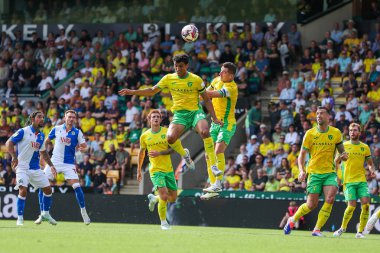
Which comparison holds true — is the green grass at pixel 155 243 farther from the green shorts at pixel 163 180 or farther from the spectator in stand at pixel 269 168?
the spectator in stand at pixel 269 168

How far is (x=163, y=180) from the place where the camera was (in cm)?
1859

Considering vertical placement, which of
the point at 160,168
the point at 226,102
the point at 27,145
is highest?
the point at 226,102

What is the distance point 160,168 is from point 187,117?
195 cm

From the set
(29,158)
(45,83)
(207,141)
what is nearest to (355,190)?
(207,141)

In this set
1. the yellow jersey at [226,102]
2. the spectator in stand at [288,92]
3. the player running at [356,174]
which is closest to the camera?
the yellow jersey at [226,102]

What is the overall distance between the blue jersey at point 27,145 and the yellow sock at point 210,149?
4.03 meters

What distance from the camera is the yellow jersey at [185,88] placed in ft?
55.6

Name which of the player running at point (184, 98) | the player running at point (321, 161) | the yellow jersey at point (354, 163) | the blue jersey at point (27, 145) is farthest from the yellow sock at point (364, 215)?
the blue jersey at point (27, 145)

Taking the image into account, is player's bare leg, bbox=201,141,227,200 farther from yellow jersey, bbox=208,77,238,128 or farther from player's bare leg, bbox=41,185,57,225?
player's bare leg, bbox=41,185,57,225

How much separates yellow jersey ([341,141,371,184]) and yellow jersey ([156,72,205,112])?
3.81 m

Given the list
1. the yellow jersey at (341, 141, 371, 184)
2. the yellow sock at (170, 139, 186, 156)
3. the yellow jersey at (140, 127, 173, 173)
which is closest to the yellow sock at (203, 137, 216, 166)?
the yellow sock at (170, 139, 186, 156)

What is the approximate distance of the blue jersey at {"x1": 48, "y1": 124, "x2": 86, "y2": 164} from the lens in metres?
20.1

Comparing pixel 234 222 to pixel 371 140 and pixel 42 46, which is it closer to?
pixel 371 140

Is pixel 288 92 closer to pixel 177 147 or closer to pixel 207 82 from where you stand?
pixel 207 82
